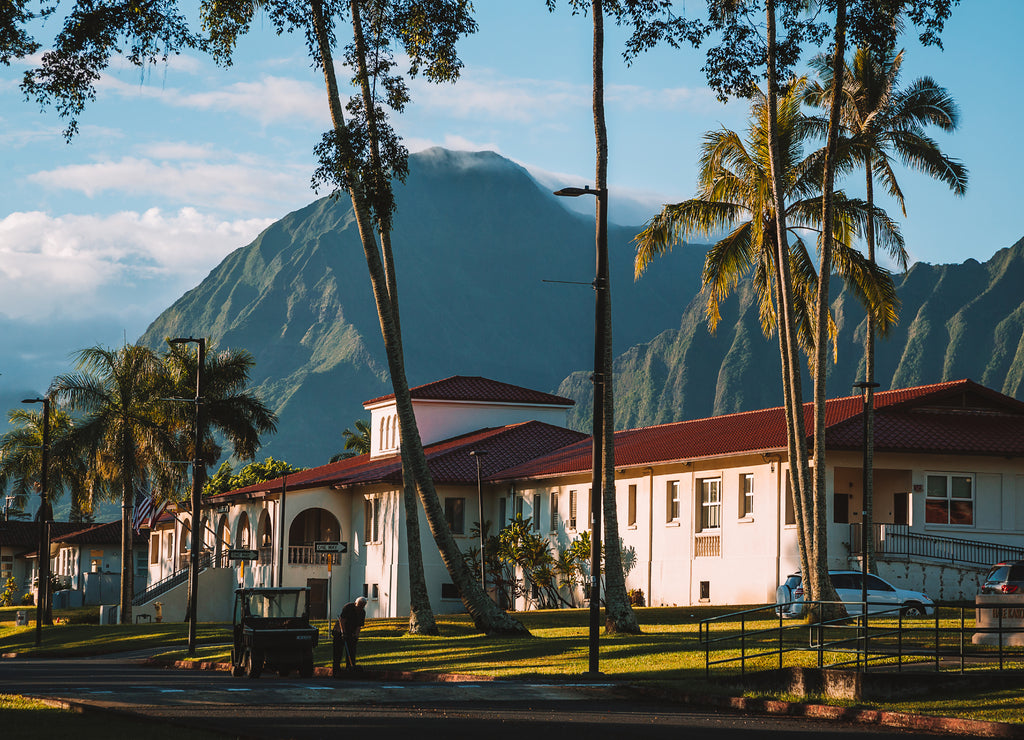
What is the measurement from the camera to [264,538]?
212ft

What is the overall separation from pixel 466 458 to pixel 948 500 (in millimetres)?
20915

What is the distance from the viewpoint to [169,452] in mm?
56406

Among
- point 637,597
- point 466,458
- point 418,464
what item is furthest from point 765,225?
point 466,458

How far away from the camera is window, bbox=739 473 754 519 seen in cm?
4069

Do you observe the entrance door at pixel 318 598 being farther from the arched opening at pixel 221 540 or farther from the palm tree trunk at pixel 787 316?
the palm tree trunk at pixel 787 316

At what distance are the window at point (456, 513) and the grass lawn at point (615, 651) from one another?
11461 mm

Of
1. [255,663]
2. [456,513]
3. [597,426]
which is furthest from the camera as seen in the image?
[456,513]

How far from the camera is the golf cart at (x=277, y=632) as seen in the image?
2462cm

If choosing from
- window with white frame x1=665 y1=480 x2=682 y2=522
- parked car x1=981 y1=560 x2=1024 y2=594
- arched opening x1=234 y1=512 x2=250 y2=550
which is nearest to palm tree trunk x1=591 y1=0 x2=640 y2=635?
parked car x1=981 y1=560 x2=1024 y2=594

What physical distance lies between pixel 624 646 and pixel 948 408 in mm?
19608

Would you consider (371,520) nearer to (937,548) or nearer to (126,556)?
(126,556)

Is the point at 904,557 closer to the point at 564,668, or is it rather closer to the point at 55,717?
the point at 564,668

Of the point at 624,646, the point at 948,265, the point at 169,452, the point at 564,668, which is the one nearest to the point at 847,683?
the point at 564,668

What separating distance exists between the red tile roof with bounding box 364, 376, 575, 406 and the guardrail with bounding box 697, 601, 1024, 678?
33148 millimetres
